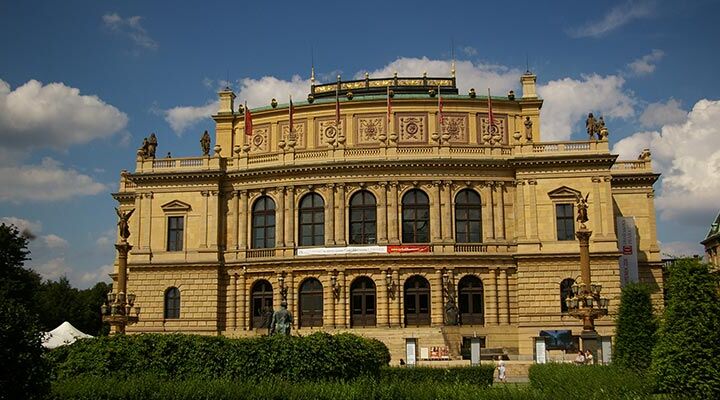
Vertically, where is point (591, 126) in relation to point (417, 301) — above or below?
above

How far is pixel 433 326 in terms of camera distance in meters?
48.7

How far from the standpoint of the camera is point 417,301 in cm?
4984

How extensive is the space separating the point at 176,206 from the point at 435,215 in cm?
1931

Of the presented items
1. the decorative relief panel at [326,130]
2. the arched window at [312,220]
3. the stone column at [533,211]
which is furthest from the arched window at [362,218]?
the stone column at [533,211]

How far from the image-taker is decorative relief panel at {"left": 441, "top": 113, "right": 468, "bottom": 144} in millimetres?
54781

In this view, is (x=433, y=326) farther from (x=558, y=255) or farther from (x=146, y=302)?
(x=146, y=302)

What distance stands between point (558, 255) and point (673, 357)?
3479 centimetres

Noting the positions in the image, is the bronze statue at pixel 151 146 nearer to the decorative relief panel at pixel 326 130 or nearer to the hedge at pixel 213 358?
the decorative relief panel at pixel 326 130

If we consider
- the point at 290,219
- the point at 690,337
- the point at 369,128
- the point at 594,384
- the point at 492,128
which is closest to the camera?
the point at 690,337

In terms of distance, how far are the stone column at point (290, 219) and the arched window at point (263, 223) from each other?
1542 millimetres

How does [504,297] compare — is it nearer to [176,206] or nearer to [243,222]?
[243,222]

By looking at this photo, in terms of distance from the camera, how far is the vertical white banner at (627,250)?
52.8 metres

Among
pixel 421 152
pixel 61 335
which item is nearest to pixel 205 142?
pixel 421 152

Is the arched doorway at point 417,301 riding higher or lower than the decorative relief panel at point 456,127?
lower
